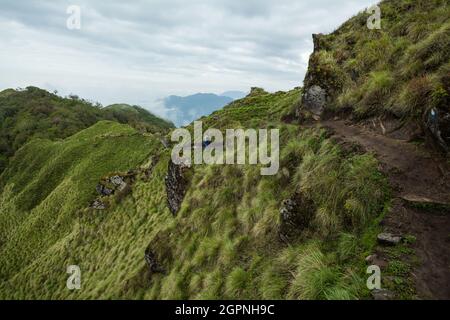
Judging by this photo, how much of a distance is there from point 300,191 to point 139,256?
14669mm

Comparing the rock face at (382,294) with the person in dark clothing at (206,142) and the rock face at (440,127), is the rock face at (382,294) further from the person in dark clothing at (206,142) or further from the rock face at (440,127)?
the person in dark clothing at (206,142)

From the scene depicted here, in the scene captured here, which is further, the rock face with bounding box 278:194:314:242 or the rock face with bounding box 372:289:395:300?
the rock face with bounding box 278:194:314:242

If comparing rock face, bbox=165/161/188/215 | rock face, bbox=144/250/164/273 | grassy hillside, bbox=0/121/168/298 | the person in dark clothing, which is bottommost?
grassy hillside, bbox=0/121/168/298

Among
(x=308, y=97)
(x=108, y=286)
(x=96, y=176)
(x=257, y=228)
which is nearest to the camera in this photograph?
(x=257, y=228)

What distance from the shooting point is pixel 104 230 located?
1292 inches

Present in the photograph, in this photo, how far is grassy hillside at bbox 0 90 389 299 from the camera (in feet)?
26.9

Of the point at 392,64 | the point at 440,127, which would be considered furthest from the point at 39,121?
the point at 440,127

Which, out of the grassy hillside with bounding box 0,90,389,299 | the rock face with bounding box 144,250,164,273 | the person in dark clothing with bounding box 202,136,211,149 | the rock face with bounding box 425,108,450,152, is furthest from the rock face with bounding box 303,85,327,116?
the rock face with bounding box 144,250,164,273

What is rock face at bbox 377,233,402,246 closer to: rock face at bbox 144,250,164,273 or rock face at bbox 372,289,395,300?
rock face at bbox 372,289,395,300

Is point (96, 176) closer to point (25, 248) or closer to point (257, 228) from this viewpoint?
point (25, 248)

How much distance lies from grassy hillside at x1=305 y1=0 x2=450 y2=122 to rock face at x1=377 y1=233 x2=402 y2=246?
4.21 meters

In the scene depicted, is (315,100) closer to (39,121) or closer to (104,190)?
(104,190)
